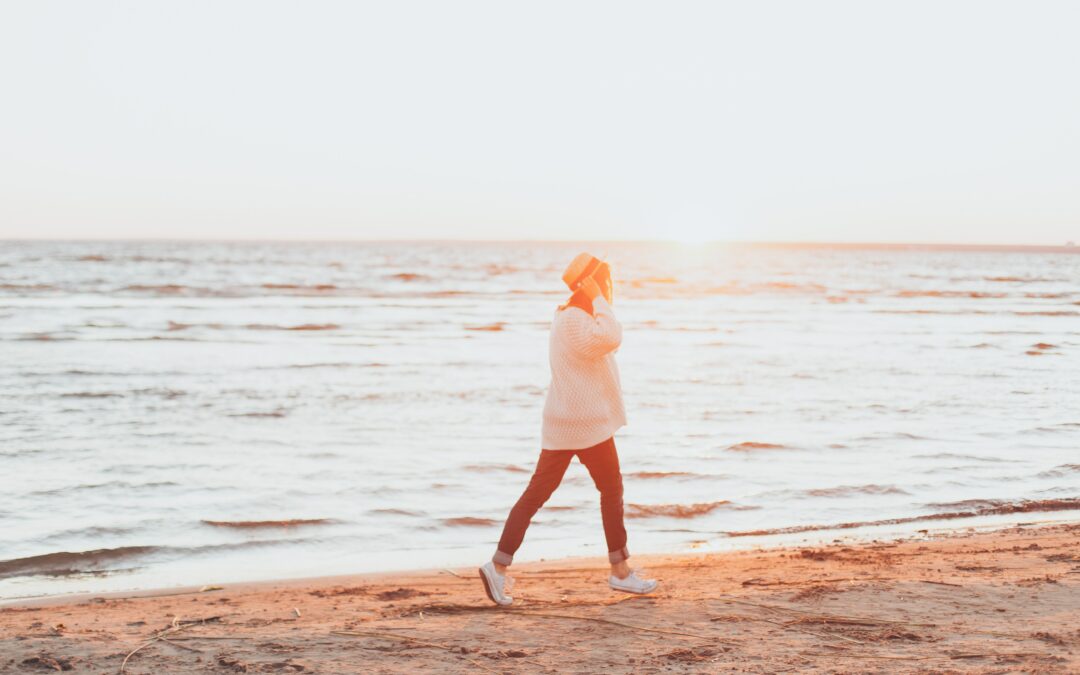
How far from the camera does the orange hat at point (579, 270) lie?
516 cm

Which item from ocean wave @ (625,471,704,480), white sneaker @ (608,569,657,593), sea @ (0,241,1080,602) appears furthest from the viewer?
ocean wave @ (625,471,704,480)

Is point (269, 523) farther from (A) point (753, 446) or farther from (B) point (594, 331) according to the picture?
(A) point (753, 446)

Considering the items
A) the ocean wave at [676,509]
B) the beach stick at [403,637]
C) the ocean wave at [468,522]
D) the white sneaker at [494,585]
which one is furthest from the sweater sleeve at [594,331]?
the ocean wave at [676,509]

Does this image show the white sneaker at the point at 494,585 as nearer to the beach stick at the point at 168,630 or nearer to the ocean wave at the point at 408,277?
the beach stick at the point at 168,630

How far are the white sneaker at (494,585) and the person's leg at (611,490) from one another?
24.4 inches

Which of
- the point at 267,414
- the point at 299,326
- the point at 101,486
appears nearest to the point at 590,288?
the point at 101,486

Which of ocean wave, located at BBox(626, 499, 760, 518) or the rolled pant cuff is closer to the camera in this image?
the rolled pant cuff

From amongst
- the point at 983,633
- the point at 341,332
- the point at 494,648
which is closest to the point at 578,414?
the point at 494,648

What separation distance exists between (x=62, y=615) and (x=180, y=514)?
2516 millimetres

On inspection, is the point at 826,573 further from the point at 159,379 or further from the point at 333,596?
the point at 159,379

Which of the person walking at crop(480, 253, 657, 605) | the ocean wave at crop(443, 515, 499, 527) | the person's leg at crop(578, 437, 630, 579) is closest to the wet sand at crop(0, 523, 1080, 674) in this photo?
the person's leg at crop(578, 437, 630, 579)

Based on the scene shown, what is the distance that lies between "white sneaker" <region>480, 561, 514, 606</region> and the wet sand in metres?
0.05

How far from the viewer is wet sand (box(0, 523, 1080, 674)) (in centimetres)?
432

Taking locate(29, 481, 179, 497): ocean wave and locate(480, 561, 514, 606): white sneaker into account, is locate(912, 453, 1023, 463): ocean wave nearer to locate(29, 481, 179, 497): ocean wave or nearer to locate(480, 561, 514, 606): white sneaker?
locate(480, 561, 514, 606): white sneaker
